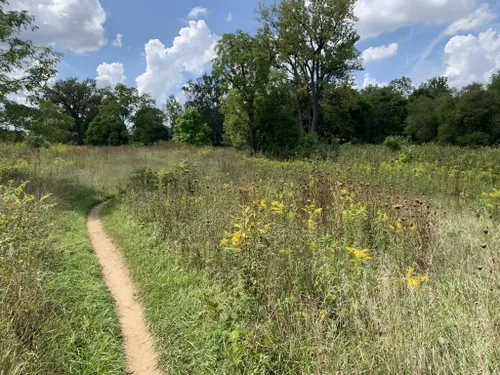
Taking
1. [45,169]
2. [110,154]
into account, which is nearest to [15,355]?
[45,169]

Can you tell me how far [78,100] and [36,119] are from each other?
53.7m

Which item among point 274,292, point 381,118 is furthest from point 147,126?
point 274,292

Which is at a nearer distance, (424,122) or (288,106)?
(288,106)

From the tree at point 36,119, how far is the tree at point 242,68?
12.8m

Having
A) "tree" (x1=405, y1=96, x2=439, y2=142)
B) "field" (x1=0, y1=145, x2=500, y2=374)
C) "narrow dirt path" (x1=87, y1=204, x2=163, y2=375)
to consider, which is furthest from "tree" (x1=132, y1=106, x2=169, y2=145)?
"field" (x1=0, y1=145, x2=500, y2=374)

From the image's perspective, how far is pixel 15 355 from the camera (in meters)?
2.59

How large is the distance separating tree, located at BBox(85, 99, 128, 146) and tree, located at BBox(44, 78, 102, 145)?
14.3 m

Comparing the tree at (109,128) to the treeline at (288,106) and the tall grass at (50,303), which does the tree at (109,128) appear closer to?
the treeline at (288,106)

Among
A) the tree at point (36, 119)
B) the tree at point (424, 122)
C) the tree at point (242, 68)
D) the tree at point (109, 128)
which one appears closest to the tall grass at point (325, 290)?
the tree at point (36, 119)

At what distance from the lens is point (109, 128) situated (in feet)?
136

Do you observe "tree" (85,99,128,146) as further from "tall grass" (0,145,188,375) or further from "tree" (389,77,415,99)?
"tree" (389,77,415,99)

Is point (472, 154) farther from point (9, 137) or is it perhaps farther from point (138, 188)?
point (9, 137)

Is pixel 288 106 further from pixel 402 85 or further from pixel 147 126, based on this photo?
pixel 402 85

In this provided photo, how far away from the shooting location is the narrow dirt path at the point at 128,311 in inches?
129
